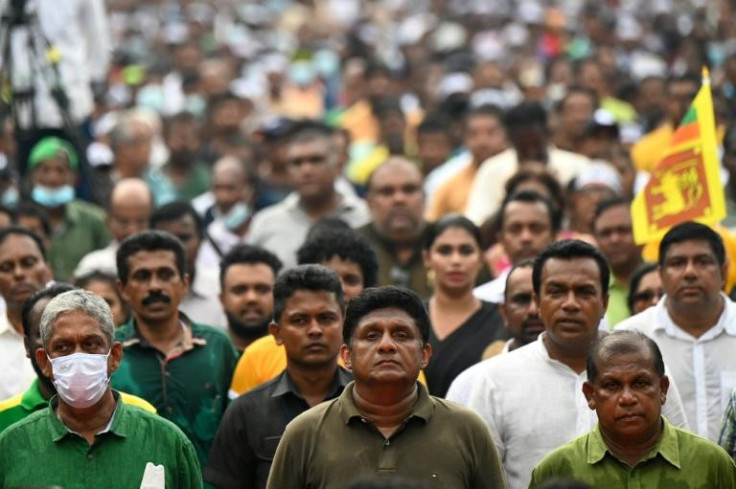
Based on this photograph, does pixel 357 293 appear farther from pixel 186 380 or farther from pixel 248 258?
pixel 248 258

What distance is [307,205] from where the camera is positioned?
13.0 meters

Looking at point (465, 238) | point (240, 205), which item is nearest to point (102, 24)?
point (240, 205)

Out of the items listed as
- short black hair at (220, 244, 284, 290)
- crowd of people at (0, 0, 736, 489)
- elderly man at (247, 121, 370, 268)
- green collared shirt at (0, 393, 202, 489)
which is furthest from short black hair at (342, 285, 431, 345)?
elderly man at (247, 121, 370, 268)

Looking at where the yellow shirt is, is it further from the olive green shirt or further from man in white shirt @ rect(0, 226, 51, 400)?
the olive green shirt

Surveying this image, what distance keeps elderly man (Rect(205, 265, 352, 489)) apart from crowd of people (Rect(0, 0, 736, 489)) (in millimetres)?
13

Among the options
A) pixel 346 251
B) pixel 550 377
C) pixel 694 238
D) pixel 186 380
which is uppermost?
pixel 346 251

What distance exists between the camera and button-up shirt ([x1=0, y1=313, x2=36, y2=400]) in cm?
928

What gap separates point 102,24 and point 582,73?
8178mm

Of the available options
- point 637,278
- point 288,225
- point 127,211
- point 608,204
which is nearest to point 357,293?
point 637,278

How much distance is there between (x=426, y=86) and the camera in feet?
75.5

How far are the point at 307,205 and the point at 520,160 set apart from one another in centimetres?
214

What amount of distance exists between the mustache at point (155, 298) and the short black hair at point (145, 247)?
22cm

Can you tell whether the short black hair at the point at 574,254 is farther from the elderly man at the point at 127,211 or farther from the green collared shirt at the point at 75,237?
the green collared shirt at the point at 75,237

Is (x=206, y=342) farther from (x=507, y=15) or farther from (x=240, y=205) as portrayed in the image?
(x=507, y=15)
